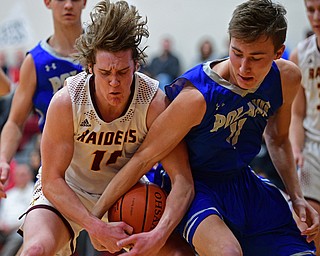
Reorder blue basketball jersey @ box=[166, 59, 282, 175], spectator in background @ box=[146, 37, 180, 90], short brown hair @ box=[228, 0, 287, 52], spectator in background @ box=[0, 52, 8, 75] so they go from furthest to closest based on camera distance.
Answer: spectator in background @ box=[0, 52, 8, 75] → spectator in background @ box=[146, 37, 180, 90] → blue basketball jersey @ box=[166, 59, 282, 175] → short brown hair @ box=[228, 0, 287, 52]

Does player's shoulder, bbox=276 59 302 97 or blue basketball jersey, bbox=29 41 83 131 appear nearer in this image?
player's shoulder, bbox=276 59 302 97

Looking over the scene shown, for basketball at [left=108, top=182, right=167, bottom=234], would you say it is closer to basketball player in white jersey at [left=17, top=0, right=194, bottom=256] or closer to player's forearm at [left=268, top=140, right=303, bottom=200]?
basketball player in white jersey at [left=17, top=0, right=194, bottom=256]

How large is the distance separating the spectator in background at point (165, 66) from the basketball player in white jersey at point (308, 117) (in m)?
8.18

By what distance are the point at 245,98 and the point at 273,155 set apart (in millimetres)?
744

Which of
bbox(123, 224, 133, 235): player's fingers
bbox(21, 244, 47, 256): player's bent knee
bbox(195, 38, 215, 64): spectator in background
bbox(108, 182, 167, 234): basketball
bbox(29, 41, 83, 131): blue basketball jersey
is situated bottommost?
bbox(195, 38, 215, 64): spectator in background

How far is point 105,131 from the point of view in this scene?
418cm

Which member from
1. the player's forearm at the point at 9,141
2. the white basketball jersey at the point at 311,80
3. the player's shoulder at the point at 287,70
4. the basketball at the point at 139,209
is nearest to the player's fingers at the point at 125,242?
the basketball at the point at 139,209

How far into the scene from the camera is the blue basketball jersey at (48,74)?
17.9 ft

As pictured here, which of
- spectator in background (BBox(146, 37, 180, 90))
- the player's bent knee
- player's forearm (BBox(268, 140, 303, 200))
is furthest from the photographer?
spectator in background (BBox(146, 37, 180, 90))

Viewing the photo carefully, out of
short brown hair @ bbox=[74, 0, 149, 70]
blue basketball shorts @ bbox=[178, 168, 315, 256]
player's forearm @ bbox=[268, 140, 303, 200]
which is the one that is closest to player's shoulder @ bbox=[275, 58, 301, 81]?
player's forearm @ bbox=[268, 140, 303, 200]

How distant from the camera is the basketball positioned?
13.1 feet

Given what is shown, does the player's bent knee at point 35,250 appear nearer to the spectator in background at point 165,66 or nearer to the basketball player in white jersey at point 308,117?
the basketball player in white jersey at point 308,117

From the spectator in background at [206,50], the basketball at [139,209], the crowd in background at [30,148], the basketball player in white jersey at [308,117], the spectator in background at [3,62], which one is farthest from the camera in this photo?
the spectator in background at [3,62]

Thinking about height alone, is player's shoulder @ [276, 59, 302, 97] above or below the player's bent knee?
above
